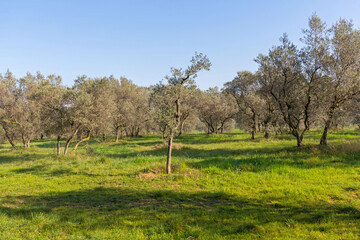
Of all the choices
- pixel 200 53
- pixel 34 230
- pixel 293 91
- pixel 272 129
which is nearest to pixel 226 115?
pixel 272 129

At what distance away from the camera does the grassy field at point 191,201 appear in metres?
6.84

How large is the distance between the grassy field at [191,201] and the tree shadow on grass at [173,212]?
1.4 inches

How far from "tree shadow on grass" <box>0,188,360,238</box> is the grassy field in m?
0.04

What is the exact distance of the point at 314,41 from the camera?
21.5 metres

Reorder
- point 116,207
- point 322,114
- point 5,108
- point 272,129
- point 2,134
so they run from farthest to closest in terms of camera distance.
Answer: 1. point 2,134
2. point 272,129
3. point 5,108
4. point 322,114
5. point 116,207

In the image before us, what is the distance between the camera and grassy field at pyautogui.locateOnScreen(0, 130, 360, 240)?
6844mm

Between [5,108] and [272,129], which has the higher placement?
[5,108]

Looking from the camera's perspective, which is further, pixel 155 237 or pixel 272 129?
pixel 272 129

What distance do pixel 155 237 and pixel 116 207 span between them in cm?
355

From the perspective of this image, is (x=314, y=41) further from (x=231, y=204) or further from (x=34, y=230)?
(x=34, y=230)

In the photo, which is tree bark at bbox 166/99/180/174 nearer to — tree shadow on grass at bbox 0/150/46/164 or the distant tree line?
the distant tree line

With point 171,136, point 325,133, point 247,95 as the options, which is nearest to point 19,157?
point 171,136

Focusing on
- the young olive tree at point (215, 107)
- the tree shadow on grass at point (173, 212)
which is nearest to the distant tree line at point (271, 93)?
the tree shadow on grass at point (173, 212)

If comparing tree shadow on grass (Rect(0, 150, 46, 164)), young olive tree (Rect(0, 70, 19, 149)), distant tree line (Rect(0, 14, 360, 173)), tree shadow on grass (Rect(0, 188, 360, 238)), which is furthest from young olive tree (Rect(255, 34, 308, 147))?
young olive tree (Rect(0, 70, 19, 149))
